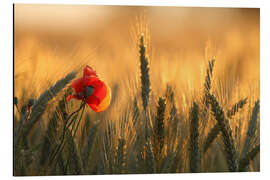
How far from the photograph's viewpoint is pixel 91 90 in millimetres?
1874

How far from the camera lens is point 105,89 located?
1.92 metres

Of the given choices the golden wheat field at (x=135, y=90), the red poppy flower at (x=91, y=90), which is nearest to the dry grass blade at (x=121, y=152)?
the golden wheat field at (x=135, y=90)

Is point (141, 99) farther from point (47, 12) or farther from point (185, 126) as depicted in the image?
point (47, 12)

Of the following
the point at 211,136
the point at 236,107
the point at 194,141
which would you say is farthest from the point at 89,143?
the point at 236,107

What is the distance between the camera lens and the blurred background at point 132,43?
2266 mm

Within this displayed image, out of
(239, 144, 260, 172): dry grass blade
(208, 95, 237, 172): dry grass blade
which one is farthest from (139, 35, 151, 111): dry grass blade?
(239, 144, 260, 172): dry grass blade

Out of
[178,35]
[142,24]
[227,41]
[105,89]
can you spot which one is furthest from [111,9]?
[227,41]

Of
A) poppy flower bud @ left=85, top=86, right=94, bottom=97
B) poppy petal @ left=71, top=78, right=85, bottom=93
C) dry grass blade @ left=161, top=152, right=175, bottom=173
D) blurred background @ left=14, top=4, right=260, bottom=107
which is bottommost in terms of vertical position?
dry grass blade @ left=161, top=152, right=175, bottom=173

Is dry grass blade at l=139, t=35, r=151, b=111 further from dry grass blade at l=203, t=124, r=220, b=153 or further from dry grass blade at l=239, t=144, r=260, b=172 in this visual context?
dry grass blade at l=239, t=144, r=260, b=172

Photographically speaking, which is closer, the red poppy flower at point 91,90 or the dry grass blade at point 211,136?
the red poppy flower at point 91,90

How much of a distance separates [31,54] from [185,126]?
3.66 feet

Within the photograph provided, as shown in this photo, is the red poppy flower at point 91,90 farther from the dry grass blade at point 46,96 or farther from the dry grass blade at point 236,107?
the dry grass blade at point 236,107

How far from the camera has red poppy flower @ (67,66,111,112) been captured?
6.17 ft

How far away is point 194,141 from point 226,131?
0.66 feet
